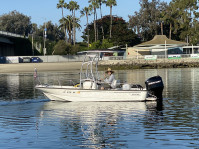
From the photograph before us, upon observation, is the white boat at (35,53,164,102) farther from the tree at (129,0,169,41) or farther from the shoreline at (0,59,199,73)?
the tree at (129,0,169,41)

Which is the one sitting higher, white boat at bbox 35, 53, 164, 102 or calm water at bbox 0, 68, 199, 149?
white boat at bbox 35, 53, 164, 102

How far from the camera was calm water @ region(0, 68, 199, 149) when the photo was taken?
14.6 metres

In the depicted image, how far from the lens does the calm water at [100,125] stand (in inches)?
573

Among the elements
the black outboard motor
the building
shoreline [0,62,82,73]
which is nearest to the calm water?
the black outboard motor

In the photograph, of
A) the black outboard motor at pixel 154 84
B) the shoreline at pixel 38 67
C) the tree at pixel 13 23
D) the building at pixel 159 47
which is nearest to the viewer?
the black outboard motor at pixel 154 84

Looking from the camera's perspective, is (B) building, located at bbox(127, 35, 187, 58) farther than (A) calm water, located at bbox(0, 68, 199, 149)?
Yes

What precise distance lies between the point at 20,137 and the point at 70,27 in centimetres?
11075

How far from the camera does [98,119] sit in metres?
19.5

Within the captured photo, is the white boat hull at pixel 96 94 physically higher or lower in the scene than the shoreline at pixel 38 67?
lower

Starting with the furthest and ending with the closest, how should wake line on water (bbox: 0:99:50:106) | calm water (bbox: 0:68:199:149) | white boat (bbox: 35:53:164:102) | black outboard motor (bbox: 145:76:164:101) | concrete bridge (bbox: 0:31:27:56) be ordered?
1. concrete bridge (bbox: 0:31:27:56)
2. wake line on water (bbox: 0:99:50:106)
3. white boat (bbox: 35:53:164:102)
4. black outboard motor (bbox: 145:76:164:101)
5. calm water (bbox: 0:68:199:149)

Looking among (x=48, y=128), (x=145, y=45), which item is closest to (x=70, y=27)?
(x=145, y=45)

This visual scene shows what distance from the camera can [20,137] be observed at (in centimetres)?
1569

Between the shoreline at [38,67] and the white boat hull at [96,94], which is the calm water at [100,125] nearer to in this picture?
the white boat hull at [96,94]

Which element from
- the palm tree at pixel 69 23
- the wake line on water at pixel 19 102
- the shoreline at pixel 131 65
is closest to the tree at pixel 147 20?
the palm tree at pixel 69 23
